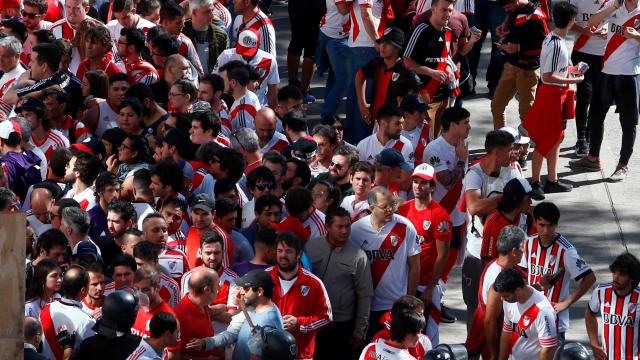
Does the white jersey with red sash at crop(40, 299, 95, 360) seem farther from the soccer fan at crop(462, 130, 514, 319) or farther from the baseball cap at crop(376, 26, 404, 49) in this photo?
the baseball cap at crop(376, 26, 404, 49)

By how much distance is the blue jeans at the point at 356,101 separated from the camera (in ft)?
45.1

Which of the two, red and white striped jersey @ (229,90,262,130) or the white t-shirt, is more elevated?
the white t-shirt

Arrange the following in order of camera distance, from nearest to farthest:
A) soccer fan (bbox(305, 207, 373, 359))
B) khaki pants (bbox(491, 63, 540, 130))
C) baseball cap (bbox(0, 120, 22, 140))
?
1. soccer fan (bbox(305, 207, 373, 359))
2. baseball cap (bbox(0, 120, 22, 140))
3. khaki pants (bbox(491, 63, 540, 130))

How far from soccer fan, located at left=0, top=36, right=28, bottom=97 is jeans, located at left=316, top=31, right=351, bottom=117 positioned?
332 cm

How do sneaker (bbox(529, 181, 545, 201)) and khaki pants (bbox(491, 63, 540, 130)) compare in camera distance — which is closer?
sneaker (bbox(529, 181, 545, 201))

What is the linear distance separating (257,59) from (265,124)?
1.76m

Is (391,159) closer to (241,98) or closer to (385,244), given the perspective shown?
(385,244)

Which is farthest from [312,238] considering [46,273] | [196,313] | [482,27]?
[482,27]

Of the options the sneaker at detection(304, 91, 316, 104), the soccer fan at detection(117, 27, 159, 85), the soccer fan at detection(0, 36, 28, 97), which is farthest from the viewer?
the sneaker at detection(304, 91, 316, 104)

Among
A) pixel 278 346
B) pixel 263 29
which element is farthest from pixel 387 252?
pixel 263 29

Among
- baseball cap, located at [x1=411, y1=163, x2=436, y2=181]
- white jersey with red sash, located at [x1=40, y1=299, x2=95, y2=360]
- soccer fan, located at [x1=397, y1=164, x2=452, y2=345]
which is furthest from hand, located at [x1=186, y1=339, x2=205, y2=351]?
baseball cap, located at [x1=411, y1=163, x2=436, y2=181]

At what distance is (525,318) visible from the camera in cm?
Result: 948

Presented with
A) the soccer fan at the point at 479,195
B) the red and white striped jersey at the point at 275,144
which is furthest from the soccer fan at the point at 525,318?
the red and white striped jersey at the point at 275,144

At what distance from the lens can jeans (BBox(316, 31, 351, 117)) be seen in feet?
46.8
